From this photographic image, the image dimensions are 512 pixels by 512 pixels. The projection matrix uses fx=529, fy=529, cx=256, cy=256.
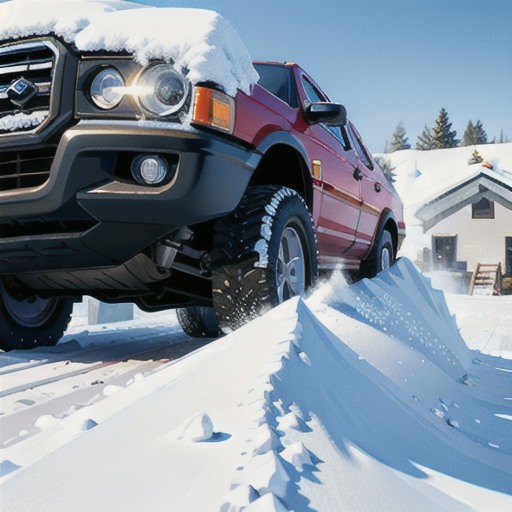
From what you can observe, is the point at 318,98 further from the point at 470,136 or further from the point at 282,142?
the point at 470,136

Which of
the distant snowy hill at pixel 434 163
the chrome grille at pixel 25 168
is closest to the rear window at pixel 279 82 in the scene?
the chrome grille at pixel 25 168

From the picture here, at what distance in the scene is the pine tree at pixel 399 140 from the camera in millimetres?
94438

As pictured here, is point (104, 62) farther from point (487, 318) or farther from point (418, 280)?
point (487, 318)

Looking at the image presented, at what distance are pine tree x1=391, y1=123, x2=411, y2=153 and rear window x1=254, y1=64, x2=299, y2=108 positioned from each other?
313ft

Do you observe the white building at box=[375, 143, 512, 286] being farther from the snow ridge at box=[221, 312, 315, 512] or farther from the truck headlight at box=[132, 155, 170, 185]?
the snow ridge at box=[221, 312, 315, 512]

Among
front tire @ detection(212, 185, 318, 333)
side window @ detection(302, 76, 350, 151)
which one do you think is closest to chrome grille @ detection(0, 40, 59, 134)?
front tire @ detection(212, 185, 318, 333)

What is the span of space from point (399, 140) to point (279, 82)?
96804 millimetres

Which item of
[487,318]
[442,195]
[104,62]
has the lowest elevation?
[487,318]

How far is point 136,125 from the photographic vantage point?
2189mm

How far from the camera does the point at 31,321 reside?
12.2 feet

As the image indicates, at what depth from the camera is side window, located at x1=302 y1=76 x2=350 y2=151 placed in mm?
3860

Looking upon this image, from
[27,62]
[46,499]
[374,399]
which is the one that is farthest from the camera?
[27,62]

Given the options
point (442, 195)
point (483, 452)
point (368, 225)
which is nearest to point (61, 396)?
point (483, 452)

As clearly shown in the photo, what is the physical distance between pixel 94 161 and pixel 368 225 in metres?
3.49
